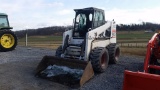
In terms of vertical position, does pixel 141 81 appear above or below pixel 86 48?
below

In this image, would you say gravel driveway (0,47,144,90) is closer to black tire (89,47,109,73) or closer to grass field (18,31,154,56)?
black tire (89,47,109,73)

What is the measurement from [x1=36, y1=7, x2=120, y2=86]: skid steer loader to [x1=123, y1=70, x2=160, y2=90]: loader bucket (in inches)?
80.6

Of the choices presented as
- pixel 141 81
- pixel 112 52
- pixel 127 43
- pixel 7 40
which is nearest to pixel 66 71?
pixel 112 52

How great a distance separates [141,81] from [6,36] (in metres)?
10.7

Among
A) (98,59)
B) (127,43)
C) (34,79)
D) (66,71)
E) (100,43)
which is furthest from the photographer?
(127,43)

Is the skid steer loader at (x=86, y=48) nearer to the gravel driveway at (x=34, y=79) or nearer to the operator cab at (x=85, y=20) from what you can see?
the operator cab at (x=85, y=20)

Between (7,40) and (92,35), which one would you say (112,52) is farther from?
(7,40)

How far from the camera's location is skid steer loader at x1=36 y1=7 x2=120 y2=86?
28.2 ft

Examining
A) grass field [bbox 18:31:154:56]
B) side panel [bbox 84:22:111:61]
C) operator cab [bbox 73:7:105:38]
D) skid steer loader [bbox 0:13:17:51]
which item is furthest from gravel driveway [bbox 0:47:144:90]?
grass field [bbox 18:31:154:56]

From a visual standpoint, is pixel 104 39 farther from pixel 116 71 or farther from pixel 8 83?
pixel 8 83

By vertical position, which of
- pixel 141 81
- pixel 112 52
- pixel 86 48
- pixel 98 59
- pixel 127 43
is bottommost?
pixel 127 43

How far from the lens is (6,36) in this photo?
14.7 m

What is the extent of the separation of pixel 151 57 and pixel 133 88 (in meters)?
1.99

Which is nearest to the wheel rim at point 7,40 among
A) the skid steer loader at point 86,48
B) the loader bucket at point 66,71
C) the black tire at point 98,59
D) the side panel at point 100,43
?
the skid steer loader at point 86,48
